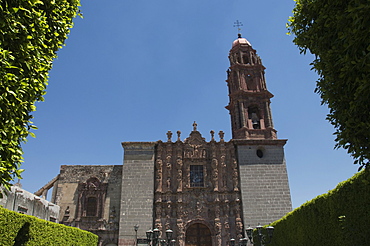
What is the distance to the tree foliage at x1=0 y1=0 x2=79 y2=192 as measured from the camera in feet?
20.4

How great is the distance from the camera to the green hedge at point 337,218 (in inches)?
400

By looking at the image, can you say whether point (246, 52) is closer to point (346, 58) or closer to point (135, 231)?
point (135, 231)

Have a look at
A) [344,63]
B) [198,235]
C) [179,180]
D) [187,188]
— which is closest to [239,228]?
[198,235]

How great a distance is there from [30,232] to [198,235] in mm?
12882

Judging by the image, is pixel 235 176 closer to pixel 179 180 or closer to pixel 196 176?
pixel 196 176

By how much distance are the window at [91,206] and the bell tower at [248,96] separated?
12.2 meters

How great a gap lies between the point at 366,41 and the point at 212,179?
1906 cm

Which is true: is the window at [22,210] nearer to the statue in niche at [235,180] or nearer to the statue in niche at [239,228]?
the statue in niche at [239,228]

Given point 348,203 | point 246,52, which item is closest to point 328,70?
A: point 348,203

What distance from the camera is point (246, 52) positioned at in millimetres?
29625

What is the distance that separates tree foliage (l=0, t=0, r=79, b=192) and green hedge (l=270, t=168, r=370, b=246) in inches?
293

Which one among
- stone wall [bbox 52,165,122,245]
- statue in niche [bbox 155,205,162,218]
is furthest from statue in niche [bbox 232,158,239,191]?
stone wall [bbox 52,165,122,245]

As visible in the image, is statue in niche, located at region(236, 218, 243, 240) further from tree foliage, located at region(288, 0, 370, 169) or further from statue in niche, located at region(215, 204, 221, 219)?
tree foliage, located at region(288, 0, 370, 169)

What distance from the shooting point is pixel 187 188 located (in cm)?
2391
